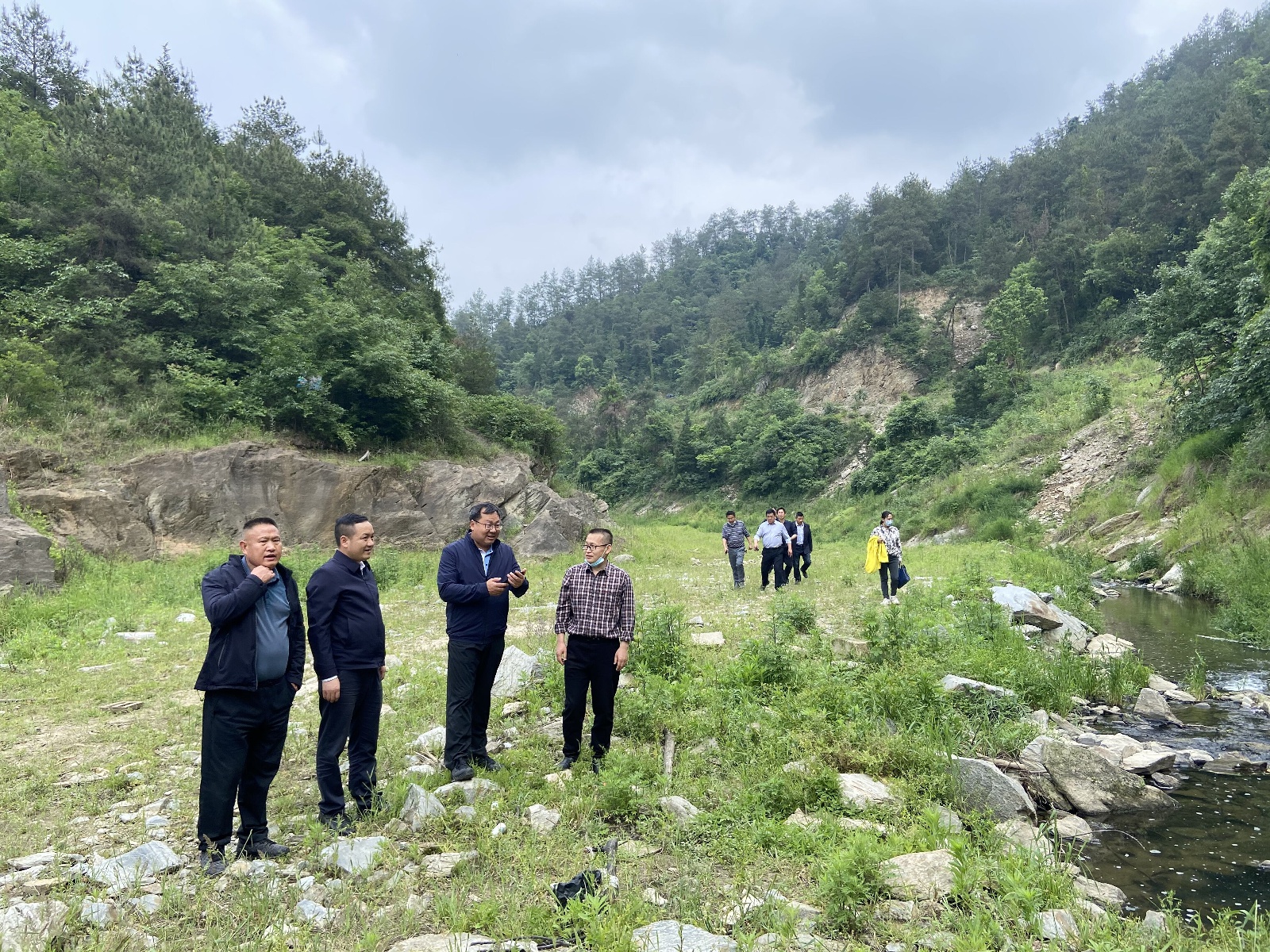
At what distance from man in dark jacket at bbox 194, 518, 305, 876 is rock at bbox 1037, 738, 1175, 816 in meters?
5.64

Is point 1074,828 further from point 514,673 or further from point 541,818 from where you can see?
point 514,673

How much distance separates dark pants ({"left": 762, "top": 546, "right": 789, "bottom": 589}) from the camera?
1428 centimetres

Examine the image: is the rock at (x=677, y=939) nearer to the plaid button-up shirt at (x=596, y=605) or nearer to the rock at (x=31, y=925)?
the plaid button-up shirt at (x=596, y=605)

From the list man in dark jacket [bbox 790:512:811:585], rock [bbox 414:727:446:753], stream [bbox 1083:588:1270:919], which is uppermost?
man in dark jacket [bbox 790:512:811:585]

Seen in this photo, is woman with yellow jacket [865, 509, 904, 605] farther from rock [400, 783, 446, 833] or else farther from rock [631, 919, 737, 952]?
rock [631, 919, 737, 952]

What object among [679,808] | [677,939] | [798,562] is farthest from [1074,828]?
[798,562]

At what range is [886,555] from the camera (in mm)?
12492

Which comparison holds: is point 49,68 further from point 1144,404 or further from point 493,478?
point 1144,404

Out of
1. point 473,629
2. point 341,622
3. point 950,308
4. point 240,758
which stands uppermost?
point 950,308

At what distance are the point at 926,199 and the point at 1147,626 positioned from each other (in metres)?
64.5

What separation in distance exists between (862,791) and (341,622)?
3831 mm

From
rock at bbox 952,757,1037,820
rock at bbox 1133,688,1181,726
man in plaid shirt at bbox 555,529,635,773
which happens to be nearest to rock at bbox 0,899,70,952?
man in plaid shirt at bbox 555,529,635,773

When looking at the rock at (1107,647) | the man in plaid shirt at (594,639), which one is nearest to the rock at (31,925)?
the man in plaid shirt at (594,639)

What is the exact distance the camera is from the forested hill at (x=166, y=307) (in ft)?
54.9
